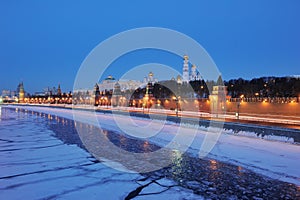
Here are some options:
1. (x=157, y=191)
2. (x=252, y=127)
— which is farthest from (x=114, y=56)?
(x=157, y=191)

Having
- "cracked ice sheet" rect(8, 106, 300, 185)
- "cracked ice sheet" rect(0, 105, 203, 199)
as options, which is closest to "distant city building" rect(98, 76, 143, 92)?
"cracked ice sheet" rect(8, 106, 300, 185)

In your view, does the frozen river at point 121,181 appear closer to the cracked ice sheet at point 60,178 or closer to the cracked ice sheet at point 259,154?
the cracked ice sheet at point 60,178

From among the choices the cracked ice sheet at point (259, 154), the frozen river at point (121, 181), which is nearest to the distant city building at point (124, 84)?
the cracked ice sheet at point (259, 154)

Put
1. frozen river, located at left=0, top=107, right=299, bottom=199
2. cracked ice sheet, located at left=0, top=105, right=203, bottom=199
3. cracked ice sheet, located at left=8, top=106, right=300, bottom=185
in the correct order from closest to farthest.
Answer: cracked ice sheet, located at left=0, top=105, right=203, bottom=199
frozen river, located at left=0, top=107, right=299, bottom=199
cracked ice sheet, located at left=8, top=106, right=300, bottom=185

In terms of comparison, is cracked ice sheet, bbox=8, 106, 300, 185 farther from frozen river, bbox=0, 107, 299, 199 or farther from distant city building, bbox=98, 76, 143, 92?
distant city building, bbox=98, 76, 143, 92

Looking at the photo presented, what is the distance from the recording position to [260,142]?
13211 millimetres

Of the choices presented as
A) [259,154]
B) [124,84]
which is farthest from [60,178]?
[124,84]

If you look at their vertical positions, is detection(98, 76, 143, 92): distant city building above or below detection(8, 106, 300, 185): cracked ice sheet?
above

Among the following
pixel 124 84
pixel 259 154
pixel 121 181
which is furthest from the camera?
pixel 124 84

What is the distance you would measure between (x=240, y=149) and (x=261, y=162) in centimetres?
231

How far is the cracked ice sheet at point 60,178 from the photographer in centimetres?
577

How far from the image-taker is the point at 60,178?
6859 millimetres

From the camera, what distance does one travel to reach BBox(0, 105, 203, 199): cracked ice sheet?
5.77 m

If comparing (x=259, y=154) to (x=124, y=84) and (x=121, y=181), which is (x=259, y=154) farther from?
(x=124, y=84)
